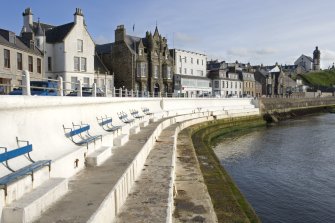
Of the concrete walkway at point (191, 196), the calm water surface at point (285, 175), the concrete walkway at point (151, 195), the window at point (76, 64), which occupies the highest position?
the window at point (76, 64)

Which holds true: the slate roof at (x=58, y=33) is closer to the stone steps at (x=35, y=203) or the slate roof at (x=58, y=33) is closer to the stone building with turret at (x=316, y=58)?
the stone steps at (x=35, y=203)

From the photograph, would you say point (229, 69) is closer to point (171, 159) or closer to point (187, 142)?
point (187, 142)

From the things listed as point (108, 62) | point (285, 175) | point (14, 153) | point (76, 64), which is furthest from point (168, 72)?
point (14, 153)

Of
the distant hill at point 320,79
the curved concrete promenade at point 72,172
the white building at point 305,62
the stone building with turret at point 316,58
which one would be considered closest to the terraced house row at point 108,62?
the curved concrete promenade at point 72,172

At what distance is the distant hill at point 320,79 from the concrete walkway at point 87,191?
141422 millimetres

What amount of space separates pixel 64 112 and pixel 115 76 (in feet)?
133

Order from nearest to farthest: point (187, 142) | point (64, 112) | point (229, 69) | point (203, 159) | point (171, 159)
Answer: point (64, 112) → point (171, 159) → point (203, 159) → point (187, 142) → point (229, 69)

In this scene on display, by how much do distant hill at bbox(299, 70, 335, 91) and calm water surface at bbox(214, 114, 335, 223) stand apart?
117m

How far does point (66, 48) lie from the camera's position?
37.6 metres

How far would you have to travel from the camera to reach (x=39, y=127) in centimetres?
855

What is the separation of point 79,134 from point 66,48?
29223 mm

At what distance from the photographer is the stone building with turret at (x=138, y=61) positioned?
49.3 metres

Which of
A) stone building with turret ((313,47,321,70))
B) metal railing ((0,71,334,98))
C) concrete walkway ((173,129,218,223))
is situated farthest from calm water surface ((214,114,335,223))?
stone building with turret ((313,47,321,70))

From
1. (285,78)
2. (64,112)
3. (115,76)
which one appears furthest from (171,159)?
(285,78)
